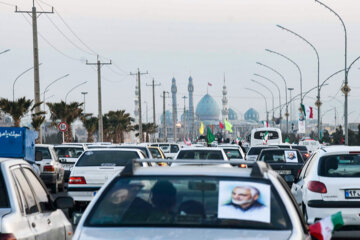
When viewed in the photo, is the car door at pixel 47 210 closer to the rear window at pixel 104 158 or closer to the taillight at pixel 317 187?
the taillight at pixel 317 187

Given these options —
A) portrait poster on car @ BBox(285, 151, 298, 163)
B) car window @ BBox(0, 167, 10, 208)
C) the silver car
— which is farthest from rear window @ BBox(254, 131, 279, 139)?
the silver car

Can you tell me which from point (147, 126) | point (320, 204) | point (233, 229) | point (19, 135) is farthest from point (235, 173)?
point (147, 126)

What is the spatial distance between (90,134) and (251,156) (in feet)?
183

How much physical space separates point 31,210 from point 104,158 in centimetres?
1219

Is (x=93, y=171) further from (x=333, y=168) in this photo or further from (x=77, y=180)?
(x=333, y=168)

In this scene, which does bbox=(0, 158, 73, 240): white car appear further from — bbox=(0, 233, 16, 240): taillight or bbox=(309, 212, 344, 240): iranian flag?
bbox=(309, 212, 344, 240): iranian flag

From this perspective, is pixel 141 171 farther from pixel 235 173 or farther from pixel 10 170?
pixel 10 170

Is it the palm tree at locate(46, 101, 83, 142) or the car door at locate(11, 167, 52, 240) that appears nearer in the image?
the car door at locate(11, 167, 52, 240)

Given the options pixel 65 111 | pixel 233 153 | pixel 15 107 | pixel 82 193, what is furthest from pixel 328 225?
pixel 65 111

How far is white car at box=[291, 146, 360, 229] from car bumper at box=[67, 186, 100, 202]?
615 cm

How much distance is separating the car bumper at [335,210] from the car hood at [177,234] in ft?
24.7

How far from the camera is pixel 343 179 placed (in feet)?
44.8

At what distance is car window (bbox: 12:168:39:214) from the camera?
7956mm

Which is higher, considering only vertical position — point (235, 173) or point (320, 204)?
point (235, 173)
